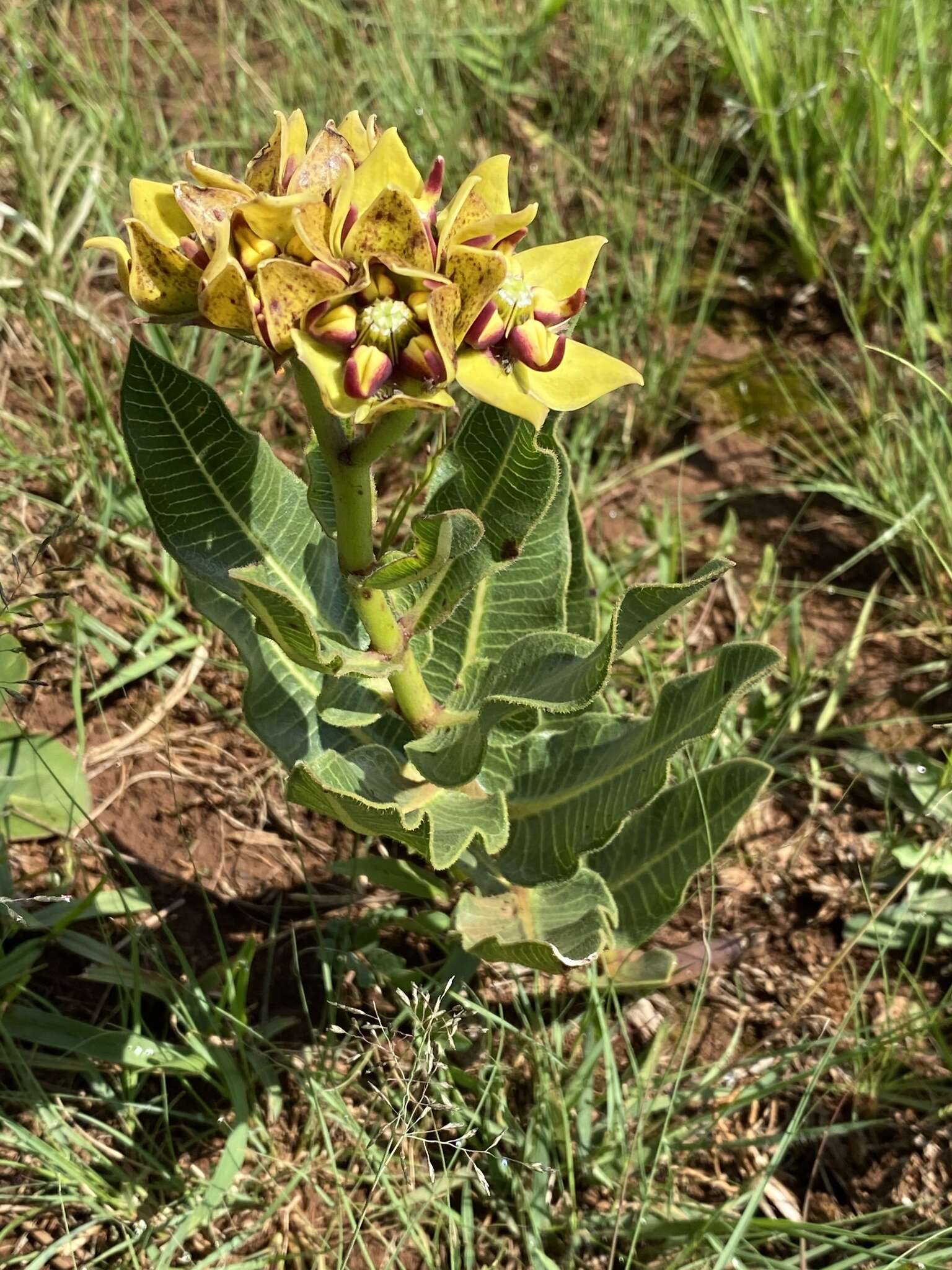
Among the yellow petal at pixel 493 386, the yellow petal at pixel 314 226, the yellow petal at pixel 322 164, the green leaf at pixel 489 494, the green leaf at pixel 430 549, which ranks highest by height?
the yellow petal at pixel 322 164

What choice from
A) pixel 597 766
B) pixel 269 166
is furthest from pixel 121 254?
pixel 597 766

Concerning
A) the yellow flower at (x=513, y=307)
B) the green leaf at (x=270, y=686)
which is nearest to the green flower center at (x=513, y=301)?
the yellow flower at (x=513, y=307)

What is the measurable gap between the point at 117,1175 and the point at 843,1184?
3.82ft

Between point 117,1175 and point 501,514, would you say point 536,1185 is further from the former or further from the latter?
point 501,514

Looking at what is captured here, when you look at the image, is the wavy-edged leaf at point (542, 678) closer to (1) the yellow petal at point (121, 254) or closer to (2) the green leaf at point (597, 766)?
(2) the green leaf at point (597, 766)

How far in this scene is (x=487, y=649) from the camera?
1.86m

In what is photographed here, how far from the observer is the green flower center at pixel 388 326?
1131 millimetres

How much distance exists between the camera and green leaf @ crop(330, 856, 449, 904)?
6.36ft

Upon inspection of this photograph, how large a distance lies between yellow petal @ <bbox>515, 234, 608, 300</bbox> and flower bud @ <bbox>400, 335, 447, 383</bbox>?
241 millimetres

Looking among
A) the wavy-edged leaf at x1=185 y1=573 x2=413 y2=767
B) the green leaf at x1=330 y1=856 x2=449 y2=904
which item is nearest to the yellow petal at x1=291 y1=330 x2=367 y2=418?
the wavy-edged leaf at x1=185 y1=573 x2=413 y2=767

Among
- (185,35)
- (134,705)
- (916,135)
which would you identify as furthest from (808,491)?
(185,35)

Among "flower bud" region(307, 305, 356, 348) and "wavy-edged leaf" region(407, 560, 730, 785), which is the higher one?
"flower bud" region(307, 305, 356, 348)

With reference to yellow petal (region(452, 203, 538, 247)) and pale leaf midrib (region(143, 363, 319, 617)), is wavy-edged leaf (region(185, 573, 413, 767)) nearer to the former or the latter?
pale leaf midrib (region(143, 363, 319, 617))

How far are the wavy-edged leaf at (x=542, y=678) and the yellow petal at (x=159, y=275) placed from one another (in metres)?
0.61
